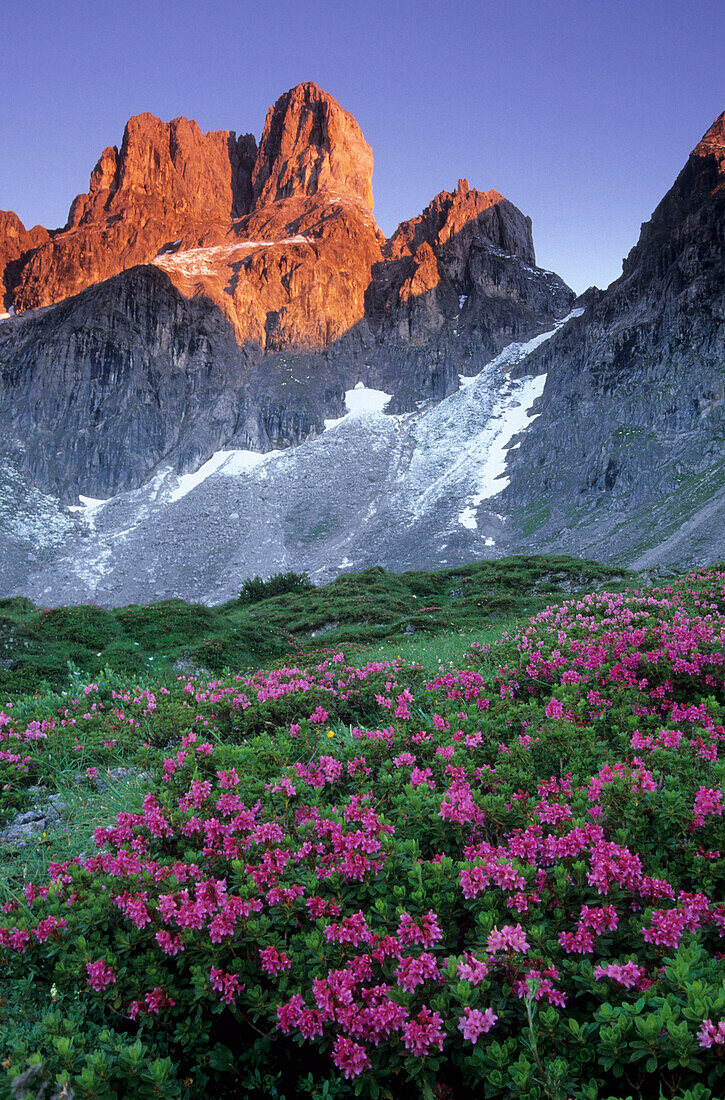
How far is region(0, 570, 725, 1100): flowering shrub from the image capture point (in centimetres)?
243

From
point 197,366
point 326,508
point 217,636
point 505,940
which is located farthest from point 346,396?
point 505,940

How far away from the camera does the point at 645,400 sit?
90375mm

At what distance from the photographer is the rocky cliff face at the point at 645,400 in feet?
245

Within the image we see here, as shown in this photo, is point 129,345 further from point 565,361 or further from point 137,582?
point 565,361

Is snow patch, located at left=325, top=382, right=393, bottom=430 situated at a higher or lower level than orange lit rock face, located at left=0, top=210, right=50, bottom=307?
lower

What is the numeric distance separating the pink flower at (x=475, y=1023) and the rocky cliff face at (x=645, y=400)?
64.2 metres

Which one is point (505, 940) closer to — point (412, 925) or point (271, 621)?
point (412, 925)

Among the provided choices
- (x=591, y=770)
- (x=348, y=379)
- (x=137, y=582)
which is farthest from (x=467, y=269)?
(x=591, y=770)

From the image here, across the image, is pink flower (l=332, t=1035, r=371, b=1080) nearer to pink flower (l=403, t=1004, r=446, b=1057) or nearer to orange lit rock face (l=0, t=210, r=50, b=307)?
pink flower (l=403, t=1004, r=446, b=1057)

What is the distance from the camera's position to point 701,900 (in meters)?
2.77

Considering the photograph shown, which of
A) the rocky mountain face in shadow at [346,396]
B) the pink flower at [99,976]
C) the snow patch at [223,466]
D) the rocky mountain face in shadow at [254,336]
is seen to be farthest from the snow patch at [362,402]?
the pink flower at [99,976]

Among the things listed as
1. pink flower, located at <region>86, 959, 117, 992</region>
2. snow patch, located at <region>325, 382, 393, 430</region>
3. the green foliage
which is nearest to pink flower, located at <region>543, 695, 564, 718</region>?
pink flower, located at <region>86, 959, 117, 992</region>

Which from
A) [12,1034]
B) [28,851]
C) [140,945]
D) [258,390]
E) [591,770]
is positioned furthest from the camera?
[258,390]

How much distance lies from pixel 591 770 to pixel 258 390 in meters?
139
